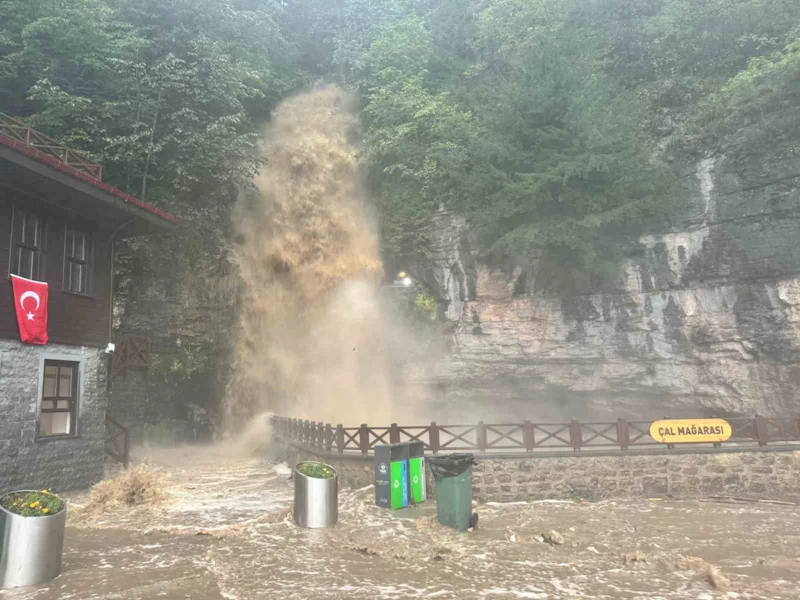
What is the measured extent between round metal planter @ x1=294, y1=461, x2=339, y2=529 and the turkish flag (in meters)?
7.17

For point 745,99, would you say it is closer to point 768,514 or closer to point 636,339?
point 636,339

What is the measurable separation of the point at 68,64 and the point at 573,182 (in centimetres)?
1981

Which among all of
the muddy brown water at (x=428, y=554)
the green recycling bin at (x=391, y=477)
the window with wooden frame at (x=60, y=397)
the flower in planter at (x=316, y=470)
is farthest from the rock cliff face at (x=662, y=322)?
the window with wooden frame at (x=60, y=397)

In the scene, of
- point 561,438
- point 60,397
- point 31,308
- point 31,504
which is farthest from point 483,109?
point 31,504

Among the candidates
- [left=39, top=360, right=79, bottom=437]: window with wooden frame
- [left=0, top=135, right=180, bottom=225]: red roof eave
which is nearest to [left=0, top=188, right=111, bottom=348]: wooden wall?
[left=39, top=360, right=79, bottom=437]: window with wooden frame

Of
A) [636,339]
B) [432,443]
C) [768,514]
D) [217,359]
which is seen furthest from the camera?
[217,359]

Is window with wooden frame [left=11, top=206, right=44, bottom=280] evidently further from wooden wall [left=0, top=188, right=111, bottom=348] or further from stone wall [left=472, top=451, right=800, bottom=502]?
stone wall [left=472, top=451, right=800, bottom=502]

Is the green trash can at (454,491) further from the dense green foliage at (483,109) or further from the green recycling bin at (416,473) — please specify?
the dense green foliage at (483,109)

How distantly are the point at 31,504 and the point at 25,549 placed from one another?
0.52m

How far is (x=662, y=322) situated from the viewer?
17.5 metres

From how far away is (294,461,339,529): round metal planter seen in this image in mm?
8867

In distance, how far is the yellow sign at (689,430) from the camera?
1242 centimetres

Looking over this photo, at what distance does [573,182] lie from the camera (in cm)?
1845

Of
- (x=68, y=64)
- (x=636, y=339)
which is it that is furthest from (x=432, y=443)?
(x=68, y=64)
